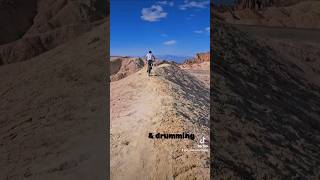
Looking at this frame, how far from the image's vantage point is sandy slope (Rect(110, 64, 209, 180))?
22.3ft

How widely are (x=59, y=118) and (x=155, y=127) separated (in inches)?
80.7

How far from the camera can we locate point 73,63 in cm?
1054

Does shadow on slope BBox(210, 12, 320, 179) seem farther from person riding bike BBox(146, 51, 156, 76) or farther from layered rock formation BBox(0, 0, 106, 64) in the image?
layered rock formation BBox(0, 0, 106, 64)

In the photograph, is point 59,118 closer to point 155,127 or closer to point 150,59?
point 150,59

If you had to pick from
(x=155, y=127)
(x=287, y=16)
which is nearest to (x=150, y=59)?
(x=155, y=127)

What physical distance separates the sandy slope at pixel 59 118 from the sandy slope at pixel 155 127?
10.4 inches

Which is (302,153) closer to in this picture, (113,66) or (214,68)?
(214,68)

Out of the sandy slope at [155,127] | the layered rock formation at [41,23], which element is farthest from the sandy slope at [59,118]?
the layered rock formation at [41,23]

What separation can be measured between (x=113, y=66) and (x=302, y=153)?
9340 mm

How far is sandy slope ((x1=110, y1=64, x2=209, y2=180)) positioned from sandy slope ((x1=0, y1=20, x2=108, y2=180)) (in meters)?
0.26

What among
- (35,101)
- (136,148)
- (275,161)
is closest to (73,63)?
(35,101)


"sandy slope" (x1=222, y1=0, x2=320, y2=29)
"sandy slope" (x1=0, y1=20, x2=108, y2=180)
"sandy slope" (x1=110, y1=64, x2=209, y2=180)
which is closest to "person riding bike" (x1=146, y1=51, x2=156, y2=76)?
"sandy slope" (x1=110, y1=64, x2=209, y2=180)

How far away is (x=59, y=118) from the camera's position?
28.0 feet

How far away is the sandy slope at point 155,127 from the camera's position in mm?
6793
